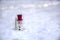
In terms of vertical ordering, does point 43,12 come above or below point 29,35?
above

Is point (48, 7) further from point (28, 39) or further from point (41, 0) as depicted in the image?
point (28, 39)

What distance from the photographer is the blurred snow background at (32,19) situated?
7.01 feet

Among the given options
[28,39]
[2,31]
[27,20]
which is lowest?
[28,39]

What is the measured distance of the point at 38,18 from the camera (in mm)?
2211

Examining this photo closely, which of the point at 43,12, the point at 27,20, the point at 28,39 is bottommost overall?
the point at 28,39

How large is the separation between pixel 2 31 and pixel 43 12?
886mm

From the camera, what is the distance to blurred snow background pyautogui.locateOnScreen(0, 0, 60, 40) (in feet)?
7.01

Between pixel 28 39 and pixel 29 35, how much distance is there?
0.26 feet

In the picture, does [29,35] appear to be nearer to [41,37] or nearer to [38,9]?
[41,37]

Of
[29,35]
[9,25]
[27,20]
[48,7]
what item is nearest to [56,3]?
[48,7]

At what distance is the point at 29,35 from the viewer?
217cm

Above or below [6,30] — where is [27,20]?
above

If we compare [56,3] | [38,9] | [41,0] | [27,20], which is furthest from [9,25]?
[56,3]

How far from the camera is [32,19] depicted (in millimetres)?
2193
